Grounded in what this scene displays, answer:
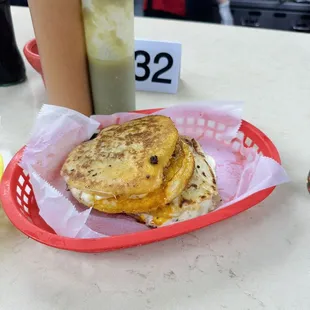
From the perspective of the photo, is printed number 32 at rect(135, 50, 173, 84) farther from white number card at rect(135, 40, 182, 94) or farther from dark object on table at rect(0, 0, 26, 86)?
dark object on table at rect(0, 0, 26, 86)

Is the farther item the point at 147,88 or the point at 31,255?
the point at 147,88

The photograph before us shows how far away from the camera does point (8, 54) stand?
96 centimetres

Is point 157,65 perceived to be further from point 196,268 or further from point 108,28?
point 196,268

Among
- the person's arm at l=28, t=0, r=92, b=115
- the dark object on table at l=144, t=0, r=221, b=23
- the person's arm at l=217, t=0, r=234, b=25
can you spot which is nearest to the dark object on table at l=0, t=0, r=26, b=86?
the person's arm at l=28, t=0, r=92, b=115

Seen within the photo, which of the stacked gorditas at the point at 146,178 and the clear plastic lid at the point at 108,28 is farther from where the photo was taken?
the clear plastic lid at the point at 108,28

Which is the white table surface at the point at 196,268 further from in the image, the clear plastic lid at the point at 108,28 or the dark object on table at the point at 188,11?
the dark object on table at the point at 188,11

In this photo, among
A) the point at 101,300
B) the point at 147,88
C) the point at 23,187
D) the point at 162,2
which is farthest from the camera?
the point at 162,2

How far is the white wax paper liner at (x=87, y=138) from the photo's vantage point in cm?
55

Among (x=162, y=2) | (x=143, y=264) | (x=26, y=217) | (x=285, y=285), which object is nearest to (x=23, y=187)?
(x=26, y=217)

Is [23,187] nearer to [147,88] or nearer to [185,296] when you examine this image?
[185,296]

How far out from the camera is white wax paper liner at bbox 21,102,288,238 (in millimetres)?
552

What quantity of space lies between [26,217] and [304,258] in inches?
14.9

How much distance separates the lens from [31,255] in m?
0.56

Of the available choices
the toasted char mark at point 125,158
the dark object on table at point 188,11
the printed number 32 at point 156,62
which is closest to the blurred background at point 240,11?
the dark object on table at point 188,11
